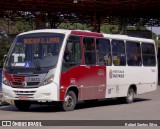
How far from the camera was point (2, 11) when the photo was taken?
1499 inches

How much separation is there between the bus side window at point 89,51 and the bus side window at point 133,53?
2888 millimetres

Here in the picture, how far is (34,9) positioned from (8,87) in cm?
1963

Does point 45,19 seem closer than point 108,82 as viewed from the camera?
No

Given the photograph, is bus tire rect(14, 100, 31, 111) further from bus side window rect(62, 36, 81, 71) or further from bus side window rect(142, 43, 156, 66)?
bus side window rect(142, 43, 156, 66)

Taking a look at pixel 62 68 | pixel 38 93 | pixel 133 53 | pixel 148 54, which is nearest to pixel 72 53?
pixel 62 68

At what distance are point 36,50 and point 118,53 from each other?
441 centimetres

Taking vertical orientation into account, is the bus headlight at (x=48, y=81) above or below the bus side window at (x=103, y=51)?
below

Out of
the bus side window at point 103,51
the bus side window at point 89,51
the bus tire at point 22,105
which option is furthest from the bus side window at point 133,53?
the bus tire at point 22,105

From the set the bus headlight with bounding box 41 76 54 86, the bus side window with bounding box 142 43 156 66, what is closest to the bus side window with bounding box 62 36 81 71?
the bus headlight with bounding box 41 76 54 86

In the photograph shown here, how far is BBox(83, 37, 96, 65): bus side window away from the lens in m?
17.7

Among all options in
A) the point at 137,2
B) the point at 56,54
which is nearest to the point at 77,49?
the point at 56,54

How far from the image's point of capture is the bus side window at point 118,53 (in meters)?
19.6

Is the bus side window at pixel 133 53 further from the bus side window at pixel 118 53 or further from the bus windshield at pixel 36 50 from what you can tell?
the bus windshield at pixel 36 50

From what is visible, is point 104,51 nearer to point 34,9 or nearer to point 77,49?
point 77,49
